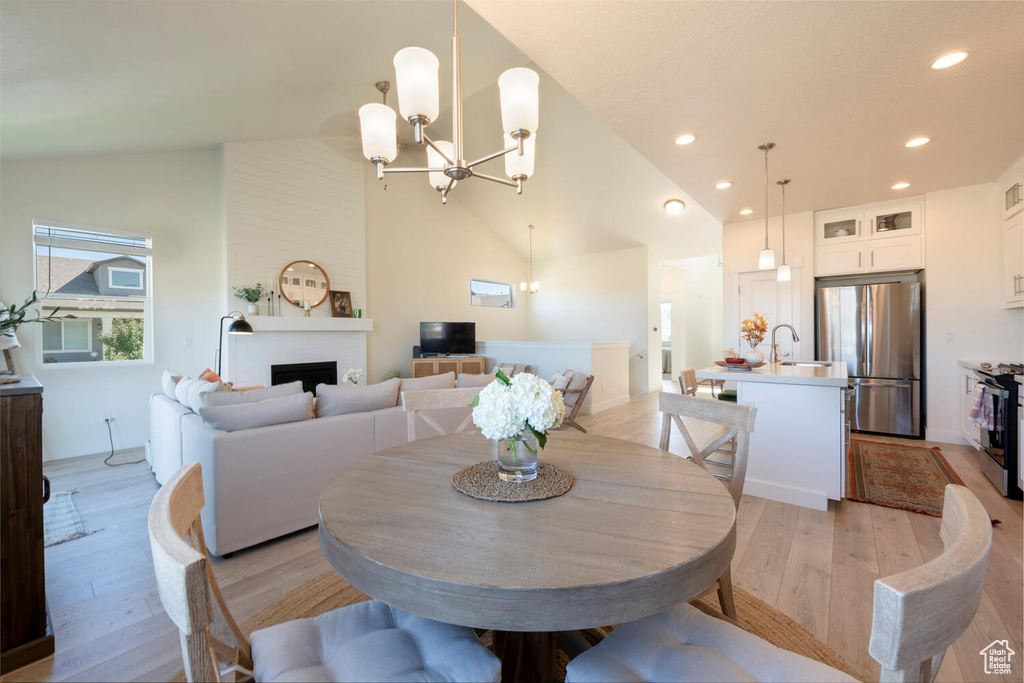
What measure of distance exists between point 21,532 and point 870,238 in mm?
6655

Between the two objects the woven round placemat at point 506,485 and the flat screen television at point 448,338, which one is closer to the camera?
the woven round placemat at point 506,485

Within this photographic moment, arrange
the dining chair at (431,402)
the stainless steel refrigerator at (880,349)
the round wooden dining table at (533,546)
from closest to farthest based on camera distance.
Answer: the round wooden dining table at (533,546) → the dining chair at (431,402) → the stainless steel refrigerator at (880,349)

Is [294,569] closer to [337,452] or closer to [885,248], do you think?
[337,452]

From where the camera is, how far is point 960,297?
4137 mm

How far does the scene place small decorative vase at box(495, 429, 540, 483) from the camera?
43.9 inches

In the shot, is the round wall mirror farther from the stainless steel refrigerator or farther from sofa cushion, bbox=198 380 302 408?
the stainless steel refrigerator

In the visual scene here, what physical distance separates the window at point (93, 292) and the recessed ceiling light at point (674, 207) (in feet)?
21.5

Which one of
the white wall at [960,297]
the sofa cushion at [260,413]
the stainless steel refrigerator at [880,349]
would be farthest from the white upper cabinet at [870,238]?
the sofa cushion at [260,413]

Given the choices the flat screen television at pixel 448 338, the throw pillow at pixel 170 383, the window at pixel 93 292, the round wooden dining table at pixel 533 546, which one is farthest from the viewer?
the flat screen television at pixel 448 338

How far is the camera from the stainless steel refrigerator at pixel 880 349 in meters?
4.28

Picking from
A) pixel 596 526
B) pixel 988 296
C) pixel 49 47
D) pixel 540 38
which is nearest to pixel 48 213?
pixel 49 47

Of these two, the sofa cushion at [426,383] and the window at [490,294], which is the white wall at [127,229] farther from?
the window at [490,294]

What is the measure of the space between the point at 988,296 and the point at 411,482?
225 inches

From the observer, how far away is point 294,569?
2029mm
